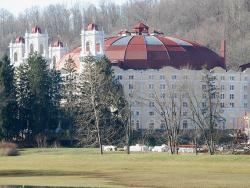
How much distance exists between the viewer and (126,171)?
63.4 meters

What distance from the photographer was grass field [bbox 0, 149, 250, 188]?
5484 cm

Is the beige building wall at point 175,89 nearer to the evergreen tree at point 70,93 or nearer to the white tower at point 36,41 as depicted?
the evergreen tree at point 70,93

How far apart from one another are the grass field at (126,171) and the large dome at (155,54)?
4688 cm

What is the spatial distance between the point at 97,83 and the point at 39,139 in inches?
325

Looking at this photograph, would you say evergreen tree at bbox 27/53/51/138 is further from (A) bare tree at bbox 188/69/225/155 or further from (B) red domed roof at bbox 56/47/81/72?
(B) red domed roof at bbox 56/47/81/72

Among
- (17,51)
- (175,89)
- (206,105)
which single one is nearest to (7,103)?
(175,89)

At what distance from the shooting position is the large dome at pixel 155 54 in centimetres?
12825

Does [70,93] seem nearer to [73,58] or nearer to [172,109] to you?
[172,109]

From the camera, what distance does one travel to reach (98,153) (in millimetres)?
86750

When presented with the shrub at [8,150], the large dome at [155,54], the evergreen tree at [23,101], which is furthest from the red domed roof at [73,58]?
the shrub at [8,150]

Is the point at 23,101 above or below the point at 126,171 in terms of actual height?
above

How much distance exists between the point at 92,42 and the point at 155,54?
878 cm

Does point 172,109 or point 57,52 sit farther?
point 57,52

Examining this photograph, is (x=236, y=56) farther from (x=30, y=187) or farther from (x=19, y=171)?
(x=30, y=187)
